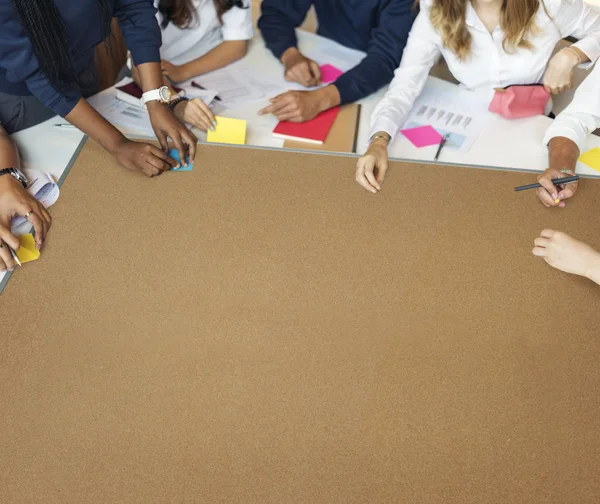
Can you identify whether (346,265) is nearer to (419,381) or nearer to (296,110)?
(419,381)

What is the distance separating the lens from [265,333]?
1.11 meters

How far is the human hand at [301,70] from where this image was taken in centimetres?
180

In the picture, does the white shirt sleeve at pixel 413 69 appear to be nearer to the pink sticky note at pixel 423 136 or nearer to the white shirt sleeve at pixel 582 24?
the pink sticky note at pixel 423 136

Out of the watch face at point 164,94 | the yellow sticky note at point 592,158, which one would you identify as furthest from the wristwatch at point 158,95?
the yellow sticky note at point 592,158

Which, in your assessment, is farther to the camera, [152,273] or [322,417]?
[152,273]

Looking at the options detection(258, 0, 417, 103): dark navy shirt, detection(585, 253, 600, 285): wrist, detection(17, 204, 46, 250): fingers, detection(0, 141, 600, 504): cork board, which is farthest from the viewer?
detection(258, 0, 417, 103): dark navy shirt

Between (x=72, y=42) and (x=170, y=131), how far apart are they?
13.4 inches

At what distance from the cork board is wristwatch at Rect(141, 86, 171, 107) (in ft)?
0.87

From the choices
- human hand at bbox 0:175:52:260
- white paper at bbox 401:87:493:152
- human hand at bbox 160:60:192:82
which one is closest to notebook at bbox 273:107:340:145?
white paper at bbox 401:87:493:152

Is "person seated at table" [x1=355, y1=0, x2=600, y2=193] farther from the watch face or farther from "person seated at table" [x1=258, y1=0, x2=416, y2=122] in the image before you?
the watch face

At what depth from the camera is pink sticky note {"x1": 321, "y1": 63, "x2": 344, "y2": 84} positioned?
6.14ft

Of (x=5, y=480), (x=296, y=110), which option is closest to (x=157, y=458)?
(x=5, y=480)

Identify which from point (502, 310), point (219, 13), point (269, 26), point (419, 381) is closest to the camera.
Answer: point (419, 381)

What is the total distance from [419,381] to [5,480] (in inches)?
28.6
